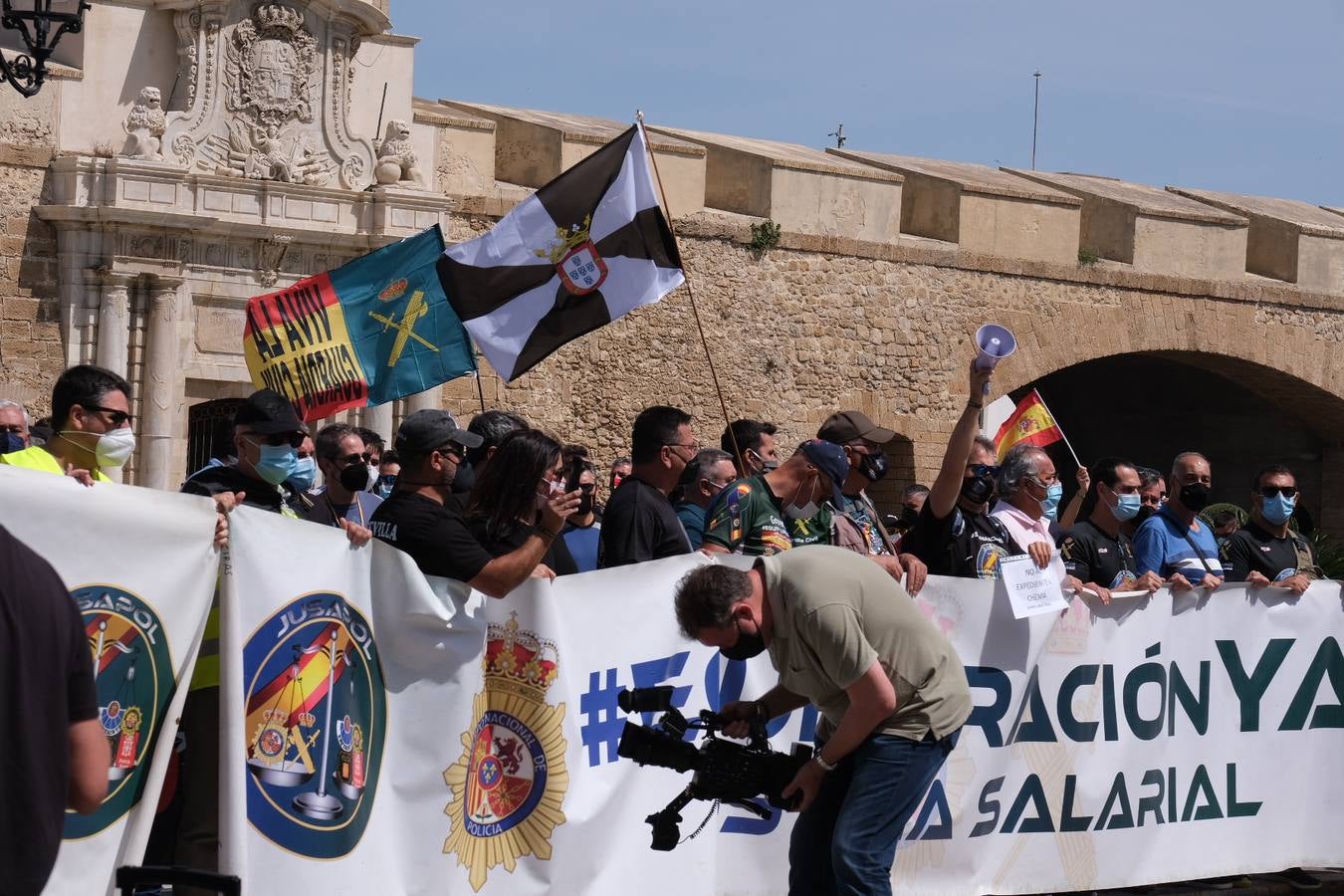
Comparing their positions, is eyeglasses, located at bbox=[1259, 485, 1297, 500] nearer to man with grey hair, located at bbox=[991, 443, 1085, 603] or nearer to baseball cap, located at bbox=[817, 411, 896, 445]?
man with grey hair, located at bbox=[991, 443, 1085, 603]

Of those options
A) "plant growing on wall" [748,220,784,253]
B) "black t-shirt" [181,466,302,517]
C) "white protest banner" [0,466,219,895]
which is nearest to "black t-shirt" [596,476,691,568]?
"black t-shirt" [181,466,302,517]

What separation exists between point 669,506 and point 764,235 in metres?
11.2

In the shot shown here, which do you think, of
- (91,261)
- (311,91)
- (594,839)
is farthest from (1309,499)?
(594,839)

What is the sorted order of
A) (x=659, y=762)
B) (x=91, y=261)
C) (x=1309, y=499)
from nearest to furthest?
(x=659, y=762) < (x=91, y=261) < (x=1309, y=499)

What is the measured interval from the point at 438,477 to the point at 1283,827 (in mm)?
4104

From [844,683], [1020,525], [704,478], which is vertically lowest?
[844,683]

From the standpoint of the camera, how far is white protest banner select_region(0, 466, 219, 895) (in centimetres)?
486

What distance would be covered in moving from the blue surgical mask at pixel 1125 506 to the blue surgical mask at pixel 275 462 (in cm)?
355

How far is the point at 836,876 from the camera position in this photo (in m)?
4.80

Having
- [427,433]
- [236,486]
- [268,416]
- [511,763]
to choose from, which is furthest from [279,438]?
[511,763]

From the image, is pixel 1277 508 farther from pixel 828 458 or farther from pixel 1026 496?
pixel 828 458

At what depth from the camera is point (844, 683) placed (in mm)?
4691

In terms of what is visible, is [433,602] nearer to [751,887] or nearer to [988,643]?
[751,887]

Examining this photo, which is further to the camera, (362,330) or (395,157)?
(395,157)
